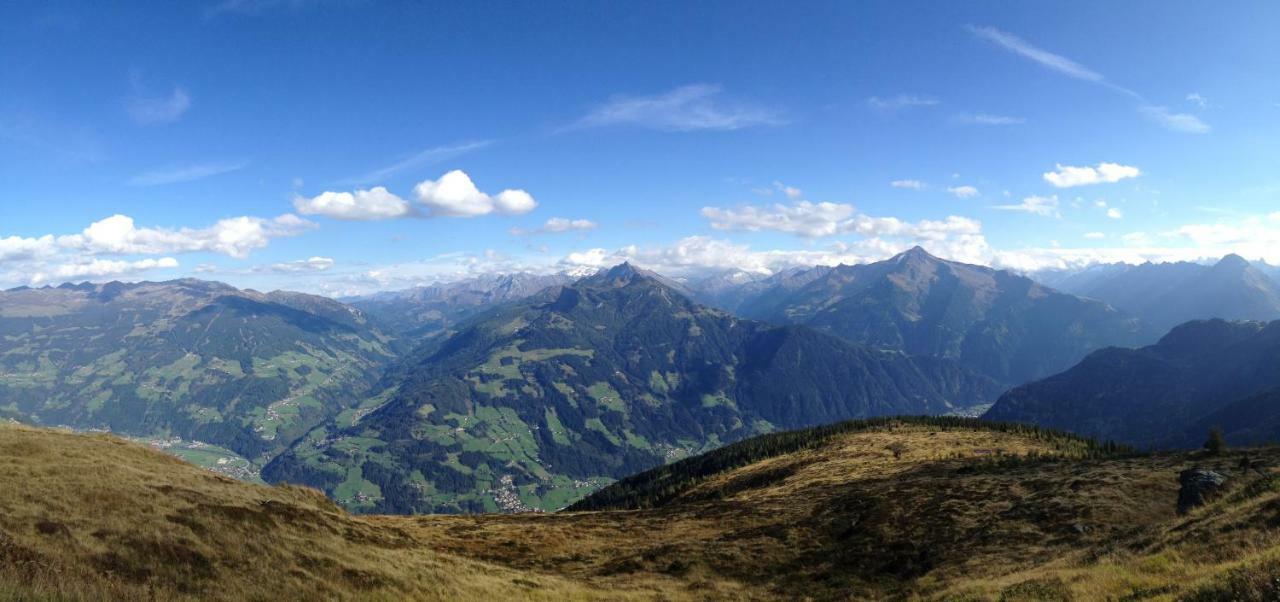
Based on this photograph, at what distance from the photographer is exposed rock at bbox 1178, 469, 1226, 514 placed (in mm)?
38125

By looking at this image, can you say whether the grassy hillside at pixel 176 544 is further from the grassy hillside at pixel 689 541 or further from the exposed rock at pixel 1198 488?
the exposed rock at pixel 1198 488

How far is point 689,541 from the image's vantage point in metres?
57.4

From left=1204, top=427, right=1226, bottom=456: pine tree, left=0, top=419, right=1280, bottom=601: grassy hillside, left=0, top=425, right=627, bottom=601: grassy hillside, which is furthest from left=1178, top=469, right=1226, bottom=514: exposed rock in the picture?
left=0, top=425, right=627, bottom=601: grassy hillside

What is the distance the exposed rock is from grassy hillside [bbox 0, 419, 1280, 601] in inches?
42.9

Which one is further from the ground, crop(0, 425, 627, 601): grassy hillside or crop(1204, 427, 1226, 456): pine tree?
crop(0, 425, 627, 601): grassy hillside

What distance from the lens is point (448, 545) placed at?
56.8m

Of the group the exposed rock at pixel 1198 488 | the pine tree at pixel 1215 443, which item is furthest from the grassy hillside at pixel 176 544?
the pine tree at pixel 1215 443

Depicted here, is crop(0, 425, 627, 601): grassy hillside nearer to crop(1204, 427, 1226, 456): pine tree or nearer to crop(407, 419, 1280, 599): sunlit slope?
crop(407, 419, 1280, 599): sunlit slope

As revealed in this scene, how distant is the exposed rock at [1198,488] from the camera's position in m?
38.1

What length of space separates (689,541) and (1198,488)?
134 ft

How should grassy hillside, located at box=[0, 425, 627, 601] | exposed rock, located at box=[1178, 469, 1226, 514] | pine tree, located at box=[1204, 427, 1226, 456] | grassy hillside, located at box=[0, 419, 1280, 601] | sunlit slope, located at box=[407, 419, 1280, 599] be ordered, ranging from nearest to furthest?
1. grassy hillside, located at box=[0, 425, 627, 601]
2. grassy hillside, located at box=[0, 419, 1280, 601]
3. sunlit slope, located at box=[407, 419, 1280, 599]
4. exposed rock, located at box=[1178, 469, 1226, 514]
5. pine tree, located at box=[1204, 427, 1226, 456]

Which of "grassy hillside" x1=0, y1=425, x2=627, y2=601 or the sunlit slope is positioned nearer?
"grassy hillside" x1=0, y1=425, x2=627, y2=601

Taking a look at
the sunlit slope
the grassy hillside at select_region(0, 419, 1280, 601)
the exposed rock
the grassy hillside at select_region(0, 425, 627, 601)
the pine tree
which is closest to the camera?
the grassy hillside at select_region(0, 425, 627, 601)

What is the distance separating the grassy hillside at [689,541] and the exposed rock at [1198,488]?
109 centimetres
